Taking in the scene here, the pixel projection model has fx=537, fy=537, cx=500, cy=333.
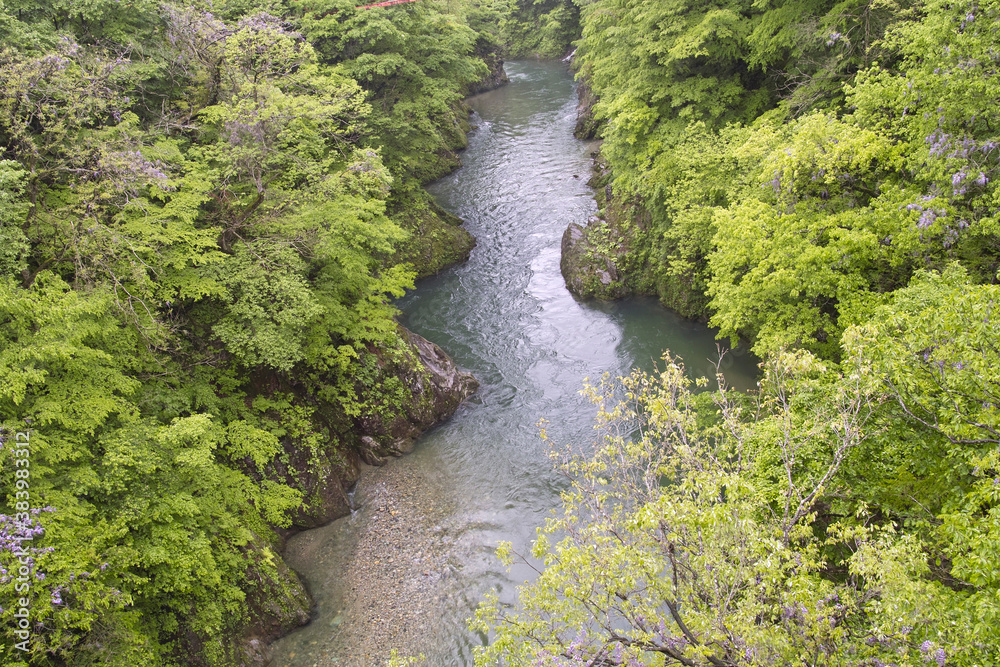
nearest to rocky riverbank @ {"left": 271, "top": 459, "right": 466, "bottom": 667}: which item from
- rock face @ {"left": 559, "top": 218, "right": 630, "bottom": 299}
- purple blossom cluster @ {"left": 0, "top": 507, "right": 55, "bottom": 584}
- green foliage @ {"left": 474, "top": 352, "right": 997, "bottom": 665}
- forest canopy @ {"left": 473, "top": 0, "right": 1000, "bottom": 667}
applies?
forest canopy @ {"left": 473, "top": 0, "right": 1000, "bottom": 667}

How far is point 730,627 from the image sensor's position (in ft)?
17.3

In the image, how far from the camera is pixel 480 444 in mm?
13906

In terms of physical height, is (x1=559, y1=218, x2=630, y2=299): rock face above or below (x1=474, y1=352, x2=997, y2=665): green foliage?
below

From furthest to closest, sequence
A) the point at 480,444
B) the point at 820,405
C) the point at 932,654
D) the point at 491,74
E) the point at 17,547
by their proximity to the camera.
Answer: the point at 491,74 < the point at 480,444 < the point at 820,405 < the point at 17,547 < the point at 932,654

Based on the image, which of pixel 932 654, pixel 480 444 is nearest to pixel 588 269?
pixel 480 444

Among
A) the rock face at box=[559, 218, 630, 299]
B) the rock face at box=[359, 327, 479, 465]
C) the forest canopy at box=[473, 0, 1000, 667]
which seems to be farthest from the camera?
the rock face at box=[559, 218, 630, 299]

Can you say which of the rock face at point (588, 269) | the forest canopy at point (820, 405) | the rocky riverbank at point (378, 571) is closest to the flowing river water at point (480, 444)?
the rocky riverbank at point (378, 571)

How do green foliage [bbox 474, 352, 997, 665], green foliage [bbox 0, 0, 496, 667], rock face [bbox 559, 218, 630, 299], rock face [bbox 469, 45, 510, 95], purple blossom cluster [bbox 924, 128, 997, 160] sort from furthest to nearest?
rock face [bbox 469, 45, 510, 95] < rock face [bbox 559, 218, 630, 299] < purple blossom cluster [bbox 924, 128, 997, 160] < green foliage [bbox 0, 0, 496, 667] < green foliage [bbox 474, 352, 997, 665]

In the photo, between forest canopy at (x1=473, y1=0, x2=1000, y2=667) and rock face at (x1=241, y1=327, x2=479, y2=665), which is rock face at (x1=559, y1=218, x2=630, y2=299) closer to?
forest canopy at (x1=473, y1=0, x2=1000, y2=667)

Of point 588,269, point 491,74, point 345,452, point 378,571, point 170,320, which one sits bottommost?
point 378,571

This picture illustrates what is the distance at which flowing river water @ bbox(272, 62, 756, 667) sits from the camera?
33.3ft

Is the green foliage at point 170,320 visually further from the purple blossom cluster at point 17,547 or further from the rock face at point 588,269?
the rock face at point 588,269

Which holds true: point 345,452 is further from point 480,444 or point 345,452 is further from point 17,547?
point 17,547

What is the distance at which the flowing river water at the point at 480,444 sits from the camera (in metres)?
10.2
